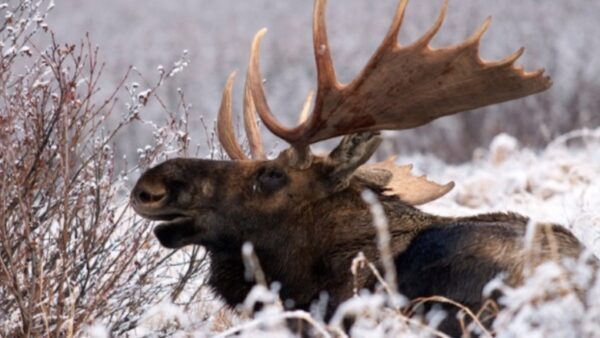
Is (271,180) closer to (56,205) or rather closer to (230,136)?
(230,136)

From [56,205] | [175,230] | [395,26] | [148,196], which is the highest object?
[395,26]

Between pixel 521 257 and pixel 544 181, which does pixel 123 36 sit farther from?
pixel 521 257

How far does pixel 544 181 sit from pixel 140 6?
132ft

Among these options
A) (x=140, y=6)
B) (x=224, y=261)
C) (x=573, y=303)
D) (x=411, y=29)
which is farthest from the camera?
(x=140, y=6)

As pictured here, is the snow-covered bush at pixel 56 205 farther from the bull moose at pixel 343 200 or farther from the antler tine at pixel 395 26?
the antler tine at pixel 395 26

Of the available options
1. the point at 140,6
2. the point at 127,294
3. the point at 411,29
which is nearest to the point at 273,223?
the point at 127,294

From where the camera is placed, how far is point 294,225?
5.65 m

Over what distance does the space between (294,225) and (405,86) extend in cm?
76

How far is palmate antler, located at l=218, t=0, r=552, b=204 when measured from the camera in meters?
5.24

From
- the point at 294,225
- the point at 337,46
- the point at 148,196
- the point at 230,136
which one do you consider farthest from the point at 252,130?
the point at 337,46

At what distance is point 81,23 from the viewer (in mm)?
43750

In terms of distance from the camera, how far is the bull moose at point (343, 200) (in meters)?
5.22

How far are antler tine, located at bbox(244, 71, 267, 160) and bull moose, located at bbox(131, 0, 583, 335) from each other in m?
0.47

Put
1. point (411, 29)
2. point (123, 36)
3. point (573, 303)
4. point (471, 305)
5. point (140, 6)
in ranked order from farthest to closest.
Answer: point (140, 6) → point (123, 36) → point (411, 29) → point (471, 305) → point (573, 303)
